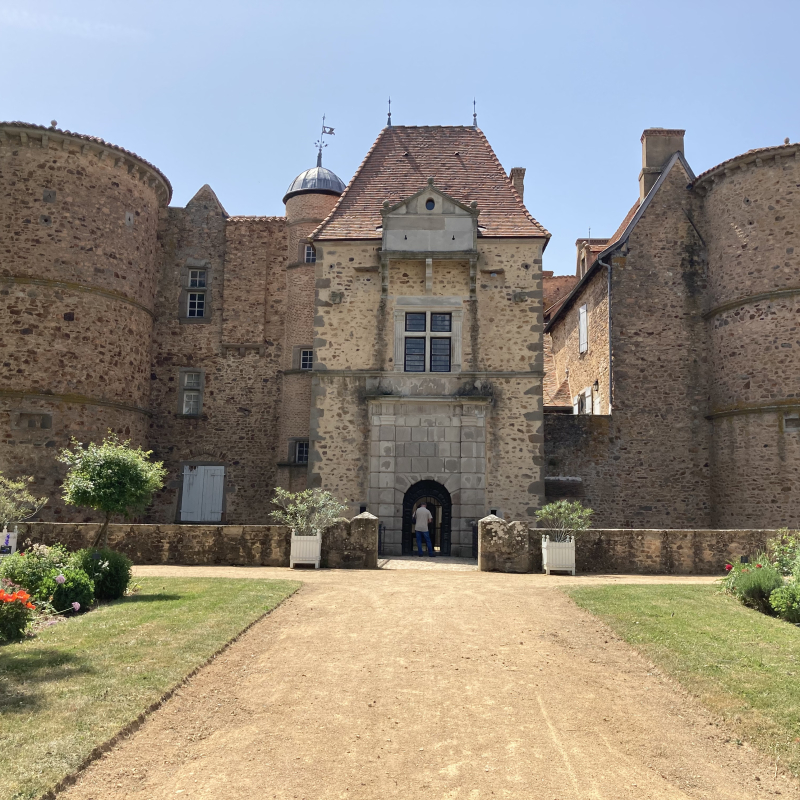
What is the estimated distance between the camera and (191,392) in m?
22.2

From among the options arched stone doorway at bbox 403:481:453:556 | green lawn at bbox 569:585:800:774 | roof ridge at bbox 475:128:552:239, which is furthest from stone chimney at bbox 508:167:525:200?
green lawn at bbox 569:585:800:774

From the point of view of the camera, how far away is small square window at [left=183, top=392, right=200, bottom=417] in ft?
72.6

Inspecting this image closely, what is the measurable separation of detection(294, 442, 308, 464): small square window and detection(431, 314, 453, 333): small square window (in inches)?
223

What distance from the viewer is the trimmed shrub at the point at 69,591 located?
363 inches

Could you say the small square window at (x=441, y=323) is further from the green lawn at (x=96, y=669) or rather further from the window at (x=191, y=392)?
the green lawn at (x=96, y=669)

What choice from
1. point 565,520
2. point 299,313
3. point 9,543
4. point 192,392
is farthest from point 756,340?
point 9,543

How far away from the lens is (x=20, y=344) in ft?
60.0

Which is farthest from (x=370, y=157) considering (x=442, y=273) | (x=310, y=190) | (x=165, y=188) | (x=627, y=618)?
(x=627, y=618)

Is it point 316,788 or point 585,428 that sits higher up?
point 585,428

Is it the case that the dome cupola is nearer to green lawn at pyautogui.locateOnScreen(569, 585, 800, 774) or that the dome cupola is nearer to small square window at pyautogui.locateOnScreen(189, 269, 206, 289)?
small square window at pyautogui.locateOnScreen(189, 269, 206, 289)

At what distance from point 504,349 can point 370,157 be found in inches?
274

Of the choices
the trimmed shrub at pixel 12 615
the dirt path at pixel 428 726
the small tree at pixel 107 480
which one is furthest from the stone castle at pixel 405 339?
the trimmed shrub at pixel 12 615

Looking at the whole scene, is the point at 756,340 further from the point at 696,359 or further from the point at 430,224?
the point at 430,224

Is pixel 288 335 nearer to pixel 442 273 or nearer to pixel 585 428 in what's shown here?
pixel 442 273
